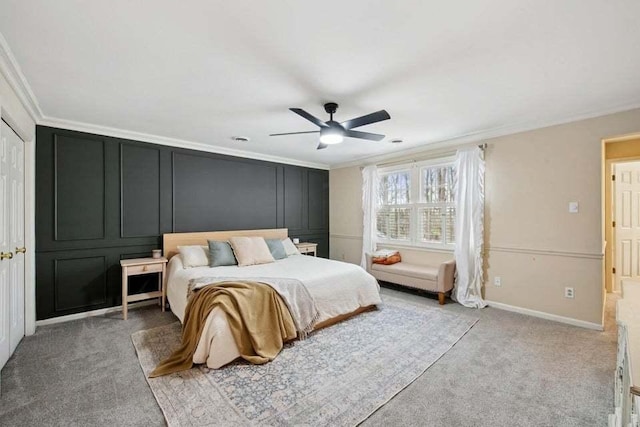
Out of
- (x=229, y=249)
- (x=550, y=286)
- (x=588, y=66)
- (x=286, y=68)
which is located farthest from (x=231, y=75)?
(x=550, y=286)

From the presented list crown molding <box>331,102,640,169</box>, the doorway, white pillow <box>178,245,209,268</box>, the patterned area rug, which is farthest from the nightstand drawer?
the doorway

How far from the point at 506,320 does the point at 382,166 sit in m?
3.08

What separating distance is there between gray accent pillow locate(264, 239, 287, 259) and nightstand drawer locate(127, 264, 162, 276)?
5.01 ft

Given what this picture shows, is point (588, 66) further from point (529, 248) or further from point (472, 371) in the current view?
point (472, 371)

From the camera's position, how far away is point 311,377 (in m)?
2.26

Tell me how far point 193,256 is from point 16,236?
5.48ft

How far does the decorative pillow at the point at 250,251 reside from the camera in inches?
156

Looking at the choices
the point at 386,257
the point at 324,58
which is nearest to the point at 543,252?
the point at 386,257

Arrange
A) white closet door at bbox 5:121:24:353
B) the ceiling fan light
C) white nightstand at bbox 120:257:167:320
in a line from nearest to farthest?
1. white closet door at bbox 5:121:24:353
2. the ceiling fan light
3. white nightstand at bbox 120:257:167:320

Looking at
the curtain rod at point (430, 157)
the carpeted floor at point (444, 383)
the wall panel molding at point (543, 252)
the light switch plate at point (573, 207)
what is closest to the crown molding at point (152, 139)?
the curtain rod at point (430, 157)

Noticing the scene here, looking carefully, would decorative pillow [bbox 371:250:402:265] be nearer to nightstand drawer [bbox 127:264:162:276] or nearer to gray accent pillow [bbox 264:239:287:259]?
gray accent pillow [bbox 264:239:287:259]

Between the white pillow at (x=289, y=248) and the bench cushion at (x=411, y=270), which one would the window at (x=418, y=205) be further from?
the white pillow at (x=289, y=248)

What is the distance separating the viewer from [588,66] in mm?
2219

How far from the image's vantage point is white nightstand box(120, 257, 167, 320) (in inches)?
137
